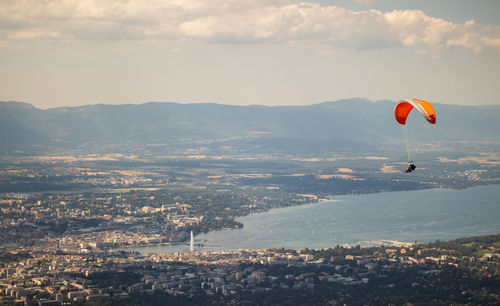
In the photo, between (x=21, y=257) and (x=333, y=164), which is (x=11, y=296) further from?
(x=333, y=164)

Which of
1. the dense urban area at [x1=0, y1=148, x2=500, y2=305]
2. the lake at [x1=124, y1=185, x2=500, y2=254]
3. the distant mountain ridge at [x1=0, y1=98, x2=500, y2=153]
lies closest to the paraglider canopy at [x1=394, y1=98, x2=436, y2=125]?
the dense urban area at [x1=0, y1=148, x2=500, y2=305]

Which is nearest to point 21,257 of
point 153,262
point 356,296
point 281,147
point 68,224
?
point 153,262

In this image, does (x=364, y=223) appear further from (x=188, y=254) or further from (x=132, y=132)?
(x=132, y=132)

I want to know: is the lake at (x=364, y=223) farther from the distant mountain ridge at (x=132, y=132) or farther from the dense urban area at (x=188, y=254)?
the distant mountain ridge at (x=132, y=132)

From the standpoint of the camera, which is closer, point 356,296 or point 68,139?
point 356,296

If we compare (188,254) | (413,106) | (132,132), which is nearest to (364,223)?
(188,254)
